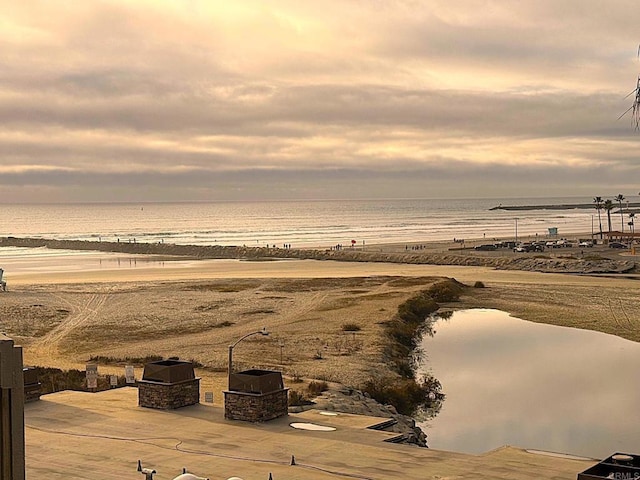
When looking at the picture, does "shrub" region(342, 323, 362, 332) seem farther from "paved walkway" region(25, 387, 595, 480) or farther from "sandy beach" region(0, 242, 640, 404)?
"paved walkway" region(25, 387, 595, 480)

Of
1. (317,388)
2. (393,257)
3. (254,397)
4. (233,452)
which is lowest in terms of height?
(317,388)

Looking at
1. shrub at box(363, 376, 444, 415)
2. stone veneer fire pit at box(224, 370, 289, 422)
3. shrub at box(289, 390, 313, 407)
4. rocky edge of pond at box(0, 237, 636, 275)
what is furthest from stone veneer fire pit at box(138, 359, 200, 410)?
rocky edge of pond at box(0, 237, 636, 275)

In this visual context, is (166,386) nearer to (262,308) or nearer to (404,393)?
(404,393)

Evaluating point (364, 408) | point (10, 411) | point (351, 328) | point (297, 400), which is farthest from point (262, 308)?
point (10, 411)

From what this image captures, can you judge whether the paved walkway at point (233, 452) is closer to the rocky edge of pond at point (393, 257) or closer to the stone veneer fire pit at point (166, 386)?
the stone veneer fire pit at point (166, 386)

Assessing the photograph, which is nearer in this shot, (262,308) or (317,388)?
(317,388)

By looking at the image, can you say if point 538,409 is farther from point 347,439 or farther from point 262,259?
point 262,259

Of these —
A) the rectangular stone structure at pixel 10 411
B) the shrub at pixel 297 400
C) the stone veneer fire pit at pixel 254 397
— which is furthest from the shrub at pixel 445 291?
the rectangular stone structure at pixel 10 411
